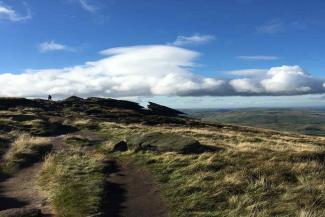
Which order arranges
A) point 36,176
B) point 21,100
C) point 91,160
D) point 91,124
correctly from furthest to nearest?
1. point 21,100
2. point 91,124
3. point 91,160
4. point 36,176

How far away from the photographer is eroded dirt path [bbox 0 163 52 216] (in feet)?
58.0

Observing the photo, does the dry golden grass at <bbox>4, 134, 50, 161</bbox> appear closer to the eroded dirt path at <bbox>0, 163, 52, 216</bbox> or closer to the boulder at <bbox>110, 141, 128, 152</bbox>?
the eroded dirt path at <bbox>0, 163, 52, 216</bbox>

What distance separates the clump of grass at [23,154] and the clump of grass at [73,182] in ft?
4.99

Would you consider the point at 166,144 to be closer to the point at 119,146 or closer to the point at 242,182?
the point at 119,146

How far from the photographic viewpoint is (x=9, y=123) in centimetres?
4944

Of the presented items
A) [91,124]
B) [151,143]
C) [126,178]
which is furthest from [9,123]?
[126,178]

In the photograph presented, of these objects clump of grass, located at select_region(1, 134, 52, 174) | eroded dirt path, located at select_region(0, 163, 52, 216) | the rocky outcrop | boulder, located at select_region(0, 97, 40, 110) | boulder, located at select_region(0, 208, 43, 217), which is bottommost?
eroded dirt path, located at select_region(0, 163, 52, 216)

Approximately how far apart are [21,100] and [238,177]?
245 ft

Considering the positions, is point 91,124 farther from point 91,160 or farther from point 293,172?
point 293,172

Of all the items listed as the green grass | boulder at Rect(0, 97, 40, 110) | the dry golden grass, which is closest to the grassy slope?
the green grass

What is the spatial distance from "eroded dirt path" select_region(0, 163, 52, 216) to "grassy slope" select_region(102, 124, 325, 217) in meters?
5.74

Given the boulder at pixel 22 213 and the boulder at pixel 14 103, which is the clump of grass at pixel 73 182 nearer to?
the boulder at pixel 22 213

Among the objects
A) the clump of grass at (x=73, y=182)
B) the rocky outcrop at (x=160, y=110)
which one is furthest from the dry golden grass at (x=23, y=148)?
the rocky outcrop at (x=160, y=110)

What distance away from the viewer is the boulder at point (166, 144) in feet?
91.4
